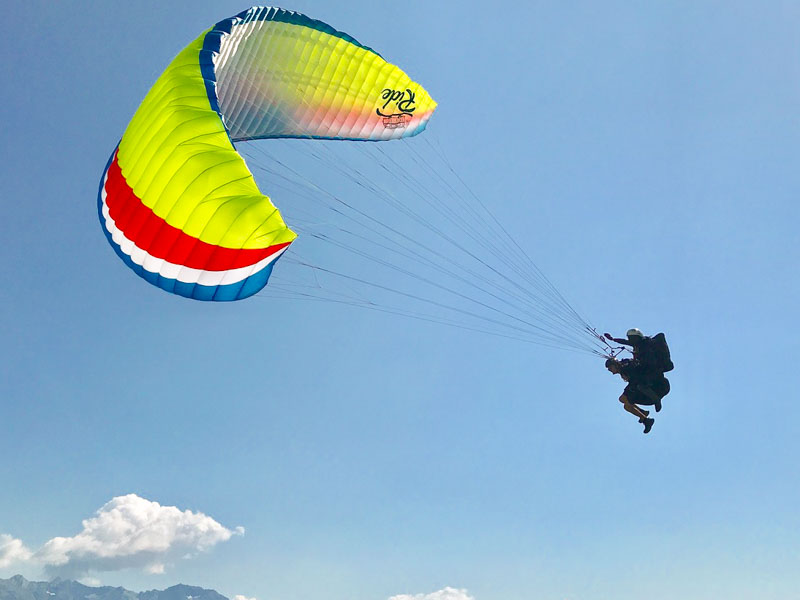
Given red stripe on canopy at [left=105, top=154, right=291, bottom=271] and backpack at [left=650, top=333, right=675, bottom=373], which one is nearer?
red stripe on canopy at [left=105, top=154, right=291, bottom=271]

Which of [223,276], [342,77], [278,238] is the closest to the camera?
[278,238]

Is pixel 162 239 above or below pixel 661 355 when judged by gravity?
above

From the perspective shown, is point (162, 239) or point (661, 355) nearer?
point (162, 239)

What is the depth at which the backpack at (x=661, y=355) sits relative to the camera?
1355cm

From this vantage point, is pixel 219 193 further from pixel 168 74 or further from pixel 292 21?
pixel 292 21

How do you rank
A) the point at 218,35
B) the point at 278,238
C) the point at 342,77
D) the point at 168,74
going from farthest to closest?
the point at 342,77 → the point at 218,35 → the point at 168,74 → the point at 278,238

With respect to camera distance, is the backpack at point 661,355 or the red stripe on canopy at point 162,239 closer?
the red stripe on canopy at point 162,239

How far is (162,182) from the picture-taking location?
1049cm

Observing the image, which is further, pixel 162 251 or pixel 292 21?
pixel 292 21

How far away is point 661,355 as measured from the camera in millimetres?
13547

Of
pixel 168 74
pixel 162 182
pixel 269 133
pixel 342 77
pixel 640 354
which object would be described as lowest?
pixel 640 354

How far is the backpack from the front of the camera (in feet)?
44.4

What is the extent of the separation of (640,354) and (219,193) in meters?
9.06

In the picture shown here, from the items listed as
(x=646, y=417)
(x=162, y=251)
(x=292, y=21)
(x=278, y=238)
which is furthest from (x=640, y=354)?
(x=292, y=21)
